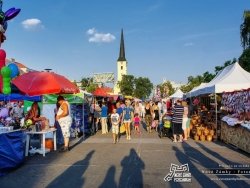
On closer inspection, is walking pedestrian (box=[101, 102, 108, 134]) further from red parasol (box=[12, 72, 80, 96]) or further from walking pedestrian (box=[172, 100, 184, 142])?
red parasol (box=[12, 72, 80, 96])

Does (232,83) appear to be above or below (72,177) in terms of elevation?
above

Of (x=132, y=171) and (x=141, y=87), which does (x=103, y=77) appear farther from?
(x=132, y=171)

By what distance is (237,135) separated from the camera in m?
9.25

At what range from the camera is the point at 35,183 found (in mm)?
5406

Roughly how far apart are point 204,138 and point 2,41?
9.19 metres

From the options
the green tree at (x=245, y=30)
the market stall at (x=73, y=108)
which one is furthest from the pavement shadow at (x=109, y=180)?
the green tree at (x=245, y=30)

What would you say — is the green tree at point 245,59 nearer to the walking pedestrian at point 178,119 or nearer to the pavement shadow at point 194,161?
the walking pedestrian at point 178,119

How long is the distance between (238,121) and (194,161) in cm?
318

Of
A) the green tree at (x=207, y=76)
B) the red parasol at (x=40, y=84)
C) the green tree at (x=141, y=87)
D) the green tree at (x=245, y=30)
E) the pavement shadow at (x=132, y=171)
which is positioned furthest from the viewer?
the green tree at (x=141, y=87)

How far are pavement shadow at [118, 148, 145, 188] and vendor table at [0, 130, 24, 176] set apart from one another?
9.53ft

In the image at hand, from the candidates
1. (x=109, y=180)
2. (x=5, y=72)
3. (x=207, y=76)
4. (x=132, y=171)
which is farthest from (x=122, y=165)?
(x=207, y=76)

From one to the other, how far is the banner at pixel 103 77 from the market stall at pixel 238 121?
49891 millimetres

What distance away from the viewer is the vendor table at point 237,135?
8.37 meters

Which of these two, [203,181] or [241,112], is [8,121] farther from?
[241,112]
